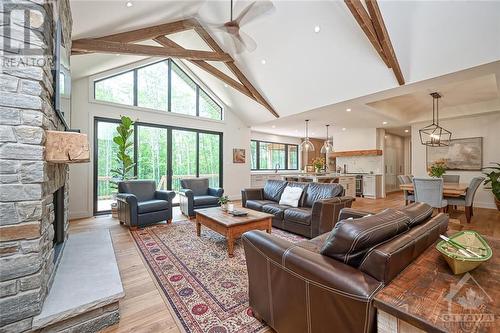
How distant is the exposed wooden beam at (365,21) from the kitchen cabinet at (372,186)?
5.52 meters

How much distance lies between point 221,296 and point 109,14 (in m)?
4.01

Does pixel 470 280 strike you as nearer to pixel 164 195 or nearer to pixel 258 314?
pixel 258 314

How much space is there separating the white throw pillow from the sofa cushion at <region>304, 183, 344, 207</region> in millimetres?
171

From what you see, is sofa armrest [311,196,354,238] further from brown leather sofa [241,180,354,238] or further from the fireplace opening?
the fireplace opening

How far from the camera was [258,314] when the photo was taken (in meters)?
1.68

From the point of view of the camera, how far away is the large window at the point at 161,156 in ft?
17.2

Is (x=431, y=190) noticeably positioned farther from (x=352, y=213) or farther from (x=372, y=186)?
(x=372, y=186)

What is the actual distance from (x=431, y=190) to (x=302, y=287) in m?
4.21

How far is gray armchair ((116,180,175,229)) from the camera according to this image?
13.2 feet

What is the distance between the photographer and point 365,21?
302cm

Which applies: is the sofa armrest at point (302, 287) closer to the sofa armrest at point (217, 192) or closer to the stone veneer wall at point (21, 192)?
the stone veneer wall at point (21, 192)

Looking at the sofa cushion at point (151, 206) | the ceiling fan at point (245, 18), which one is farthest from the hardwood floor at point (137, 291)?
the ceiling fan at point (245, 18)
